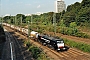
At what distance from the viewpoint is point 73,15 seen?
220ft

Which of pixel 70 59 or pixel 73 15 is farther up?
pixel 73 15

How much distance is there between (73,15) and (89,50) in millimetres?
39110

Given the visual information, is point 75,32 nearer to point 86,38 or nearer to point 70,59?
point 86,38

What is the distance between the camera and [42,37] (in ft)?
132

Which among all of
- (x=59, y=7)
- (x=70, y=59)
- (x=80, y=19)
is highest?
(x=59, y=7)

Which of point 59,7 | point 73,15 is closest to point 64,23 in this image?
point 73,15

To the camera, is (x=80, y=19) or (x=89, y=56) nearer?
(x=89, y=56)

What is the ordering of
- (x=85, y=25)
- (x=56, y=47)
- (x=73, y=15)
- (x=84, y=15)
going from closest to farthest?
(x=56, y=47) < (x=85, y=25) < (x=84, y=15) < (x=73, y=15)

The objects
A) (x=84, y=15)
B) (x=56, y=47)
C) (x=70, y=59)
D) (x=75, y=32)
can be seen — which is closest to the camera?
(x=70, y=59)

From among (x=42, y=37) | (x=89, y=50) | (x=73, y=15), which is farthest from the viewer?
(x=73, y=15)

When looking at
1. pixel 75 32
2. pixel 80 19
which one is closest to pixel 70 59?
pixel 75 32

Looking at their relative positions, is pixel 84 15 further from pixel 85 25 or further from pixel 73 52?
pixel 73 52

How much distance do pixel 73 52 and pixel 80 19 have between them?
33.8 metres

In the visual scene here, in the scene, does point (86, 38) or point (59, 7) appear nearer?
point (86, 38)
